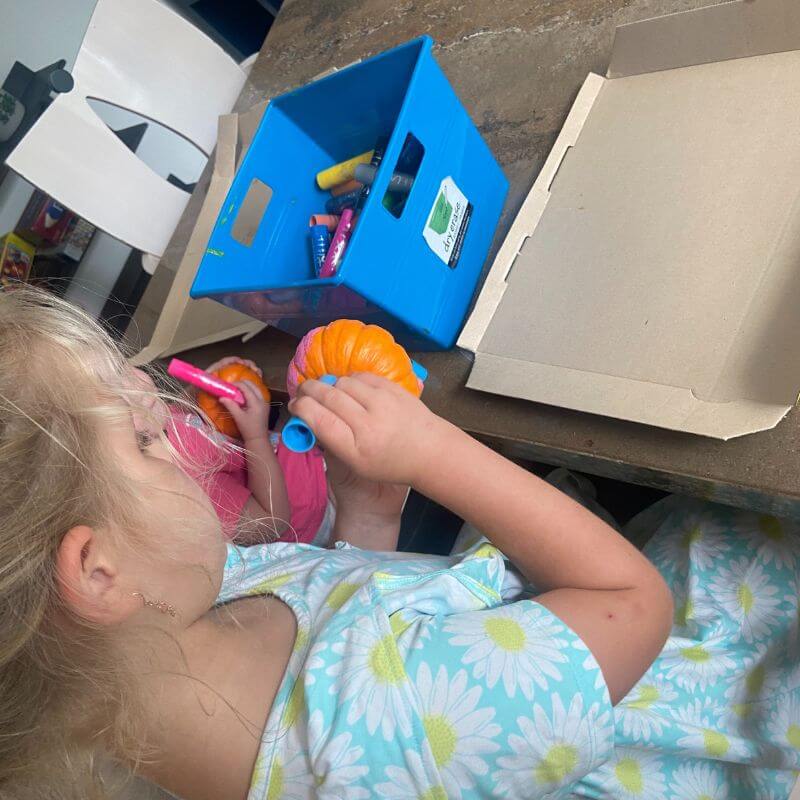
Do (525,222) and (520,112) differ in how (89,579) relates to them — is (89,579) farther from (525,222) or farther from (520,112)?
(520,112)

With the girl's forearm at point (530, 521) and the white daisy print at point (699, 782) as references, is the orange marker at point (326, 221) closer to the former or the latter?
the girl's forearm at point (530, 521)

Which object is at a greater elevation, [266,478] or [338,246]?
[338,246]

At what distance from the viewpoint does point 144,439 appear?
24.6 inches

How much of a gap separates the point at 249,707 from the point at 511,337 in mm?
512

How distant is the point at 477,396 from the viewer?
818 millimetres

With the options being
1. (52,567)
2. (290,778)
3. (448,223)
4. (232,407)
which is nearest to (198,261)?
(232,407)

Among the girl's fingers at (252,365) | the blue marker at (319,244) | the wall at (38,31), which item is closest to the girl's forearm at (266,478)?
the girl's fingers at (252,365)

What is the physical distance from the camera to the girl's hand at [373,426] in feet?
2.10

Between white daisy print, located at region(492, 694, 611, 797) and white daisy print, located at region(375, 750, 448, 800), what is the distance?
0.05 meters

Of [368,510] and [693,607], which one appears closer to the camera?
[693,607]

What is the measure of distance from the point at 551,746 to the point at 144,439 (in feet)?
1.54

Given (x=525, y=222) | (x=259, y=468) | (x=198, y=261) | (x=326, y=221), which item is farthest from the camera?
(x=198, y=261)

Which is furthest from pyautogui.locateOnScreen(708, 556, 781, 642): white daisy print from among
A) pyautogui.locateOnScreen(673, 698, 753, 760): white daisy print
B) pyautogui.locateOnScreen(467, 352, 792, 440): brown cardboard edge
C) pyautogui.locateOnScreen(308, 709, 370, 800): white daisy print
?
pyautogui.locateOnScreen(308, 709, 370, 800): white daisy print

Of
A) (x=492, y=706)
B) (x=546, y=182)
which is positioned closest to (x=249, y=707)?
(x=492, y=706)
